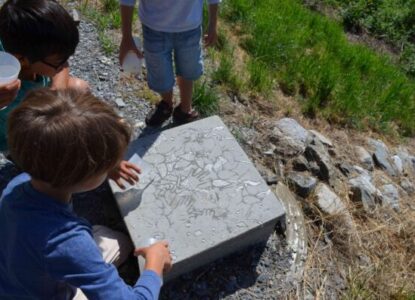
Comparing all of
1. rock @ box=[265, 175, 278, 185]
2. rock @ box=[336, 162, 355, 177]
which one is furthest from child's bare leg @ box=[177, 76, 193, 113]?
rock @ box=[336, 162, 355, 177]

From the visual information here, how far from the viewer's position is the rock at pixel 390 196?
3.12 meters

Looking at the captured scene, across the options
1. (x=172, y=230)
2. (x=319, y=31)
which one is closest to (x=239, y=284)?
(x=172, y=230)

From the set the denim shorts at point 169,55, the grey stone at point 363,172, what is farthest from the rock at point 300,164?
the denim shorts at point 169,55

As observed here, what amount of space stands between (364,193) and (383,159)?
0.68 metres

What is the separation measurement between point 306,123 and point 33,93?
8.10 ft

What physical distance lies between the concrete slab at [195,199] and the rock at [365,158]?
49.4 inches

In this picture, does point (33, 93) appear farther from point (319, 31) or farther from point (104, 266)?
point (319, 31)

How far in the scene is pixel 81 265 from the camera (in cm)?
137

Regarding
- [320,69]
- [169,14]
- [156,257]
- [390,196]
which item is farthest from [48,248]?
[320,69]

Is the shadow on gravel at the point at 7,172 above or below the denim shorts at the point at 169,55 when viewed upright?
below

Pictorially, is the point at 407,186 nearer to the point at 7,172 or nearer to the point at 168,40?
the point at 168,40

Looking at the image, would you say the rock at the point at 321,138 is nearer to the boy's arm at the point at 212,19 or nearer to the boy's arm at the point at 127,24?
the boy's arm at the point at 212,19

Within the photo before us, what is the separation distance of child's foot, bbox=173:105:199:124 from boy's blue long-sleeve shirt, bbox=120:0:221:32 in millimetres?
664

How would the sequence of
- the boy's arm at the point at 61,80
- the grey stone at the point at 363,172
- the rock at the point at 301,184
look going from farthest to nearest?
1. the grey stone at the point at 363,172
2. the rock at the point at 301,184
3. the boy's arm at the point at 61,80
